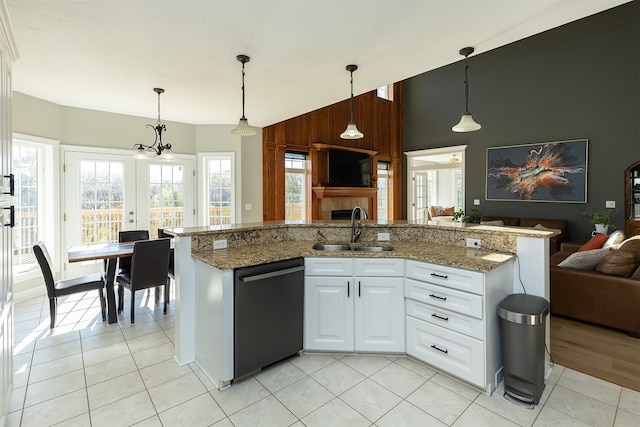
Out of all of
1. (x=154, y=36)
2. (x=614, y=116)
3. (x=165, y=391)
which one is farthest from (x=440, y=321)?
(x=614, y=116)

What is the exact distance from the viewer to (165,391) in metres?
2.18

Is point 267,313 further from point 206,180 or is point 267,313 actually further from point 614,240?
point 614,240

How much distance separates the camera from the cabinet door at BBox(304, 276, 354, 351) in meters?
Result: 2.55

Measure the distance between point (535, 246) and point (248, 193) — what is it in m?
4.59

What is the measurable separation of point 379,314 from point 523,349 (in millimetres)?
951

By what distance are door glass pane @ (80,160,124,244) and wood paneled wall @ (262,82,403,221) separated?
2.35 meters

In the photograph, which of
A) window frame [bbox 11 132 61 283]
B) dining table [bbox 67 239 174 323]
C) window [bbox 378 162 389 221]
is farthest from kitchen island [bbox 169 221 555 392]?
window [bbox 378 162 389 221]

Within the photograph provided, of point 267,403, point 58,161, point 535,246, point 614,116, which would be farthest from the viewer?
point 614,116

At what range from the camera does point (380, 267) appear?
2502 mm

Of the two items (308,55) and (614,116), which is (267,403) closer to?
(308,55)

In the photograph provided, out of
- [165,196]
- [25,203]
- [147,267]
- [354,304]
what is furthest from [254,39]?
[25,203]

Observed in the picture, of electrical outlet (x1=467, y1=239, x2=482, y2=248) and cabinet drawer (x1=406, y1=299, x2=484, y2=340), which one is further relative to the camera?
electrical outlet (x1=467, y1=239, x2=482, y2=248)

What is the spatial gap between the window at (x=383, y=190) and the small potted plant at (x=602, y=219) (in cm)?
415

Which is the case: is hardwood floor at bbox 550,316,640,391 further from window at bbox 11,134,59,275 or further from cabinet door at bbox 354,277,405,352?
window at bbox 11,134,59,275
